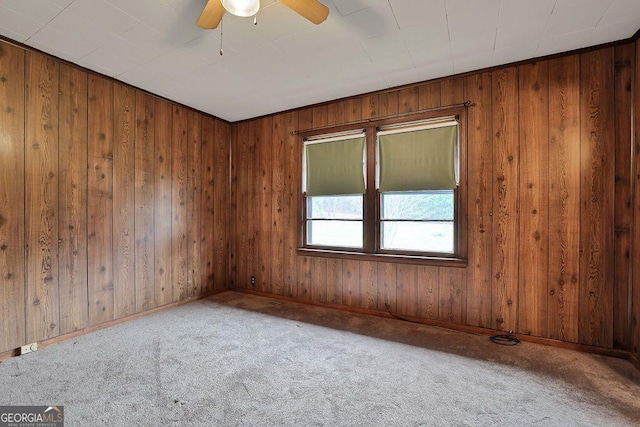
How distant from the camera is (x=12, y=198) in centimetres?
235

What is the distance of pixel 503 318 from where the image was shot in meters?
2.72

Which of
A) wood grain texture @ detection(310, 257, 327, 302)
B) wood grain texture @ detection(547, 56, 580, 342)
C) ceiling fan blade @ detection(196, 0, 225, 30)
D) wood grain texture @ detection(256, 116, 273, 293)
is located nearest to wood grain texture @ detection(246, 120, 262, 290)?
wood grain texture @ detection(256, 116, 273, 293)

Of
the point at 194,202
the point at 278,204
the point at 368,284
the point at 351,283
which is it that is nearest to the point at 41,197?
the point at 194,202

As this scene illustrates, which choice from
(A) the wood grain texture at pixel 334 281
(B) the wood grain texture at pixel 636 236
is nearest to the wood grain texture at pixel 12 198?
(A) the wood grain texture at pixel 334 281

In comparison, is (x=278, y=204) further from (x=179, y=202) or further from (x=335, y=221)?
(x=179, y=202)

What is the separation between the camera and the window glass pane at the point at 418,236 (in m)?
3.05

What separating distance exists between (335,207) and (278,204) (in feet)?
2.76

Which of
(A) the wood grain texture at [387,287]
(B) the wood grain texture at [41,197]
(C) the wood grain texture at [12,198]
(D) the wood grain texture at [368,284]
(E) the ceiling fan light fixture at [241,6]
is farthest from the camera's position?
(D) the wood grain texture at [368,284]

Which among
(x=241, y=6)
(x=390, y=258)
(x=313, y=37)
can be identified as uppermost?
(x=313, y=37)

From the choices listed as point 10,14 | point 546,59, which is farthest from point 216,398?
point 546,59

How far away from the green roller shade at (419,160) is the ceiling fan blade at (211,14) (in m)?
2.08

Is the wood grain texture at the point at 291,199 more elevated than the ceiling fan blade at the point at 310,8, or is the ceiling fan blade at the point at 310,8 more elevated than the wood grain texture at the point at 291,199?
the ceiling fan blade at the point at 310,8

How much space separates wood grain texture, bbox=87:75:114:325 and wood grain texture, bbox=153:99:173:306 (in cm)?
50

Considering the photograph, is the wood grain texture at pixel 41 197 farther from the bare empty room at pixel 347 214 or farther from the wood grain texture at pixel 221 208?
the wood grain texture at pixel 221 208
